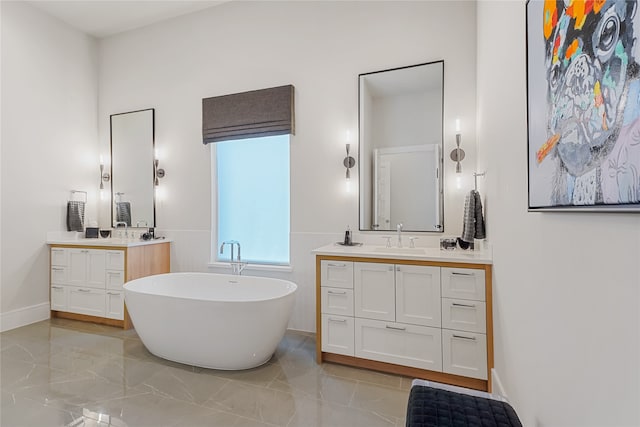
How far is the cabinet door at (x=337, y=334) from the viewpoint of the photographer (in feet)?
7.66

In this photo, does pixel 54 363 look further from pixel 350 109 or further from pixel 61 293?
pixel 350 109

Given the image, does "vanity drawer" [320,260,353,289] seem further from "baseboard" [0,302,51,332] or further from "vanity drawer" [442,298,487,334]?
"baseboard" [0,302,51,332]

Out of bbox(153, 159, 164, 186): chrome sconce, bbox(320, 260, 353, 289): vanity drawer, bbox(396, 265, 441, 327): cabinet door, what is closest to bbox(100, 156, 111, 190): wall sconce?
bbox(153, 159, 164, 186): chrome sconce

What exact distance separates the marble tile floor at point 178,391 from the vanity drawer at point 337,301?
1.45 ft

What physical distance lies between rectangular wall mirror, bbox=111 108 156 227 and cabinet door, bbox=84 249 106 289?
608 millimetres

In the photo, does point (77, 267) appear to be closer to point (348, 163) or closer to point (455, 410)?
point (348, 163)

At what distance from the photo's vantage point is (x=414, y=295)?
7.12 ft

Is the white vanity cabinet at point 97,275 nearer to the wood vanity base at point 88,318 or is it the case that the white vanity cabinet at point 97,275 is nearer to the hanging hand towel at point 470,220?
the wood vanity base at point 88,318

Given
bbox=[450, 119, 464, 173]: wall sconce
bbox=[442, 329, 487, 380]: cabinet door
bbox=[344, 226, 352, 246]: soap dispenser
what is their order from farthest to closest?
1. bbox=[344, 226, 352, 246]: soap dispenser
2. bbox=[450, 119, 464, 173]: wall sconce
3. bbox=[442, 329, 487, 380]: cabinet door

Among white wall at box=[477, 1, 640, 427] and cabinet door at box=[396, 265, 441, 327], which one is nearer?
white wall at box=[477, 1, 640, 427]

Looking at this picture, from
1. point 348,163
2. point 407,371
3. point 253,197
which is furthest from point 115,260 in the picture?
point 407,371

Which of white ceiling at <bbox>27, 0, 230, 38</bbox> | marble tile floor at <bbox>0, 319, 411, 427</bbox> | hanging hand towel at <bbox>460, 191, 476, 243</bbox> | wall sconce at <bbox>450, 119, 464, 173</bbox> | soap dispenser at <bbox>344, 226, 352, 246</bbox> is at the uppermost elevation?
white ceiling at <bbox>27, 0, 230, 38</bbox>

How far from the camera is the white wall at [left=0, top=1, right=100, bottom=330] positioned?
3213mm

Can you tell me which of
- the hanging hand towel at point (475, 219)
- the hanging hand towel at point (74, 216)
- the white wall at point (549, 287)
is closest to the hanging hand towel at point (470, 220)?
the hanging hand towel at point (475, 219)
